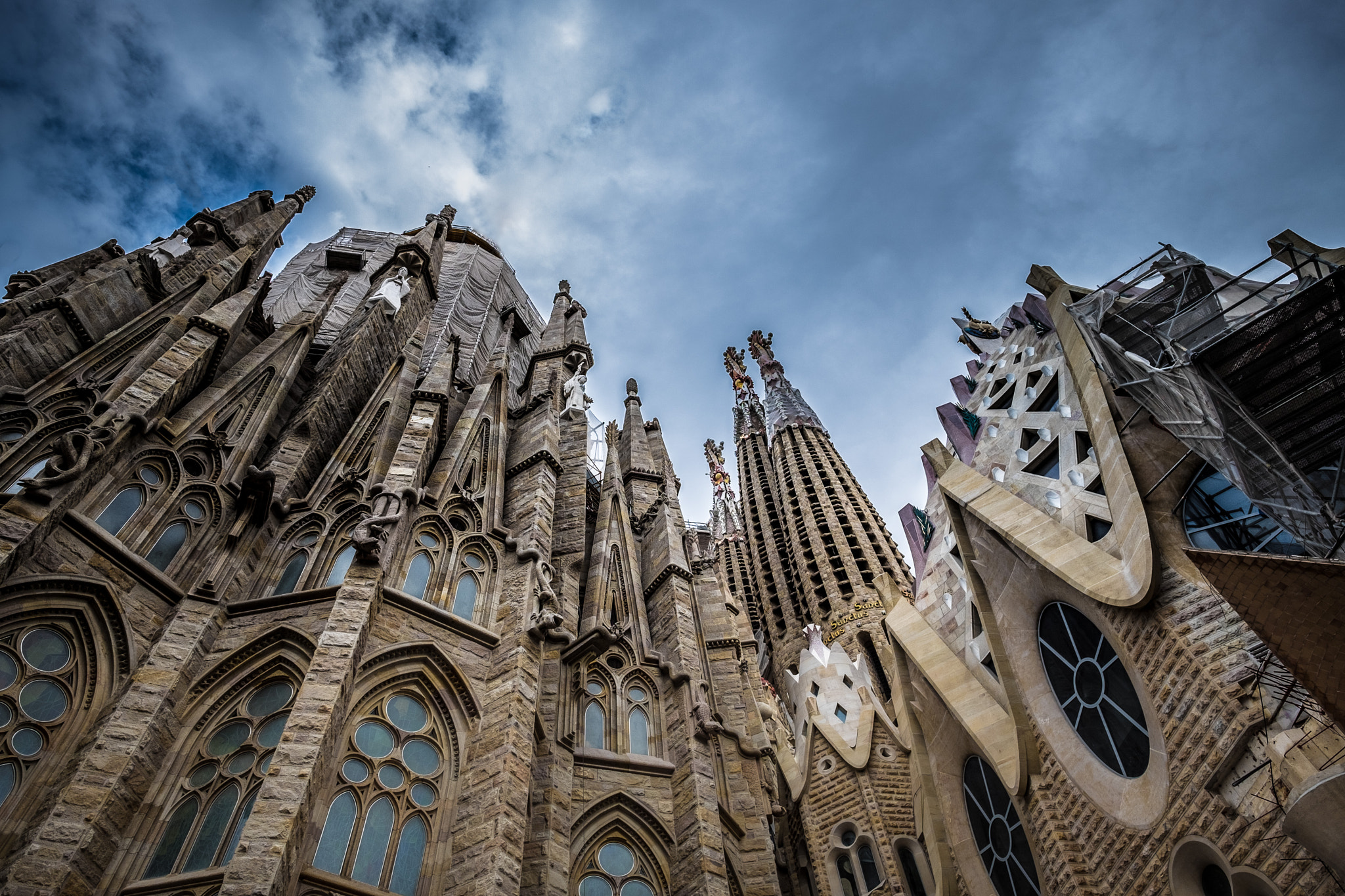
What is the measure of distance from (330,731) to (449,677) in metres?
1.42

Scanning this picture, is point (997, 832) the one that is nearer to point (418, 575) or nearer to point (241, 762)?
point (418, 575)

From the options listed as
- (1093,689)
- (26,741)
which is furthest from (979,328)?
(26,741)

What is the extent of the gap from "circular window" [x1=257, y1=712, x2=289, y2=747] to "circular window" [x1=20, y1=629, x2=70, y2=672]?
1527 millimetres

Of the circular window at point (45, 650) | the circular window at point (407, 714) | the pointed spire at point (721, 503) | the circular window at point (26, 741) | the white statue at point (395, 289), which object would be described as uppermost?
the pointed spire at point (721, 503)

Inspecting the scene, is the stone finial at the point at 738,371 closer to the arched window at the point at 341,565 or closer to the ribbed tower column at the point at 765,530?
the ribbed tower column at the point at 765,530

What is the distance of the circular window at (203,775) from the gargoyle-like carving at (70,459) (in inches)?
93.1

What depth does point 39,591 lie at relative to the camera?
247 inches

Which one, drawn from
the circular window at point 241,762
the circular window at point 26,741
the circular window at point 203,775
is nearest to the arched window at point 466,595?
the circular window at point 241,762

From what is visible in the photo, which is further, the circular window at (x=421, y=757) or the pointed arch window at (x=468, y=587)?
the pointed arch window at (x=468, y=587)

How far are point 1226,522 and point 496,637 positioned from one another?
7.10 meters

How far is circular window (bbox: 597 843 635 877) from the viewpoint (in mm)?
7633

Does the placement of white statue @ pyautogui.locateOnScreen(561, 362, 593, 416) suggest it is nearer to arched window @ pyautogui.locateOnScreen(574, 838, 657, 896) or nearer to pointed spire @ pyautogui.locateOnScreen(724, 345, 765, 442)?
arched window @ pyautogui.locateOnScreen(574, 838, 657, 896)

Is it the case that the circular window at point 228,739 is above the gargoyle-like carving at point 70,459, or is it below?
below

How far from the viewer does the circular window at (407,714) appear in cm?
696
